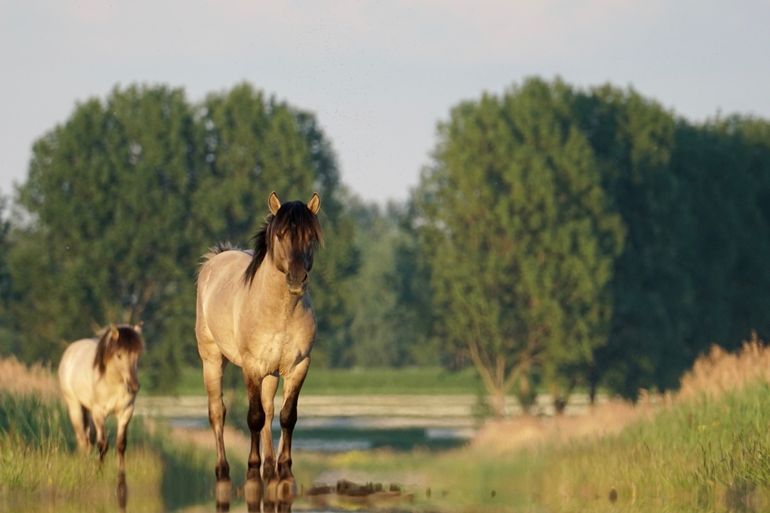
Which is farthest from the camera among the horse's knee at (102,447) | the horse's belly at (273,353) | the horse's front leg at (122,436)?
the horse's knee at (102,447)

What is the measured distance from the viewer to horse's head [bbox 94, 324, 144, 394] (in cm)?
2094

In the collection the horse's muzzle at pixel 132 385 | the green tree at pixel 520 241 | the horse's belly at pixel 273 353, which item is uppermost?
the green tree at pixel 520 241

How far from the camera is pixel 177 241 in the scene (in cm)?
7262

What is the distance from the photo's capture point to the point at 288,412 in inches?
515

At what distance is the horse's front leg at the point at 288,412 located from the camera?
13.0 m

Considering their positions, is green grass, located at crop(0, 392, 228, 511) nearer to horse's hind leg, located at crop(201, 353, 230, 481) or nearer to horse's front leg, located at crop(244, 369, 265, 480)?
horse's hind leg, located at crop(201, 353, 230, 481)

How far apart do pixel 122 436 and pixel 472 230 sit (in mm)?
53016

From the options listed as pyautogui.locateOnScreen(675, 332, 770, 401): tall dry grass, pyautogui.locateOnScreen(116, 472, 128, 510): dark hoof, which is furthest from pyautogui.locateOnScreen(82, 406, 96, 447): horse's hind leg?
pyautogui.locateOnScreen(675, 332, 770, 401): tall dry grass

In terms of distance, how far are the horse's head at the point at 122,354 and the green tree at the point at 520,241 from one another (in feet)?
158

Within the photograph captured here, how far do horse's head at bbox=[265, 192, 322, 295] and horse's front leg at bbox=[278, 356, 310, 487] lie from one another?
1081mm

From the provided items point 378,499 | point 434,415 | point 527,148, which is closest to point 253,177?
point 527,148

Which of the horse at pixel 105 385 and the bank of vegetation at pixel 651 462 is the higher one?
the horse at pixel 105 385

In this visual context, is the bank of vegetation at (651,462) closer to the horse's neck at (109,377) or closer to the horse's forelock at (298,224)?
the horse's forelock at (298,224)

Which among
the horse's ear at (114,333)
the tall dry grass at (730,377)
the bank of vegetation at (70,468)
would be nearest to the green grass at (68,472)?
the bank of vegetation at (70,468)
